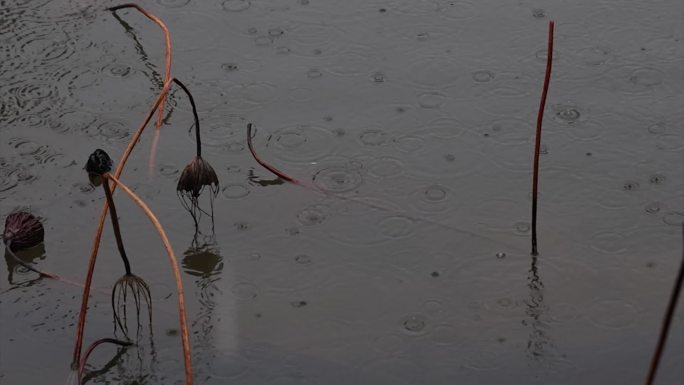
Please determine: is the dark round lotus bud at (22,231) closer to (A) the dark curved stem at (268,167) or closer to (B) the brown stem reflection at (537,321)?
(A) the dark curved stem at (268,167)

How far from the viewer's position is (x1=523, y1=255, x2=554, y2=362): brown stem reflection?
2.93m

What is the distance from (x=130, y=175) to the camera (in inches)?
145

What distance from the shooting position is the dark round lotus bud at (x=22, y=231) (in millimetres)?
3352

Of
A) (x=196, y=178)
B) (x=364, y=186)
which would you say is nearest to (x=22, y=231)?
(x=196, y=178)

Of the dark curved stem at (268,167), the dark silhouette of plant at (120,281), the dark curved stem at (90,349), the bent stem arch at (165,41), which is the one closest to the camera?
the dark silhouette of plant at (120,281)

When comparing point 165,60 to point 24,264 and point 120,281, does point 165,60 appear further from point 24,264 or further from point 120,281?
point 120,281

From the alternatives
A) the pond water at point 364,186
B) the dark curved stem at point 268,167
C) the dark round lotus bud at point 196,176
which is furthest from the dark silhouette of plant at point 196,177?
the dark curved stem at point 268,167

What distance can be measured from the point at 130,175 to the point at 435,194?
1.06 meters

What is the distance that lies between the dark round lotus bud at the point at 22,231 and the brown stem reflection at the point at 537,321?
5.11ft

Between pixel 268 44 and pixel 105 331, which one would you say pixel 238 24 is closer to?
pixel 268 44

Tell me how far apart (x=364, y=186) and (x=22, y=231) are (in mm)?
1122

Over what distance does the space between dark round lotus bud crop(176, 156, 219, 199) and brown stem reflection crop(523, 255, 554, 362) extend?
3.43ft

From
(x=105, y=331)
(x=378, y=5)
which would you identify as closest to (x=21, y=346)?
(x=105, y=331)

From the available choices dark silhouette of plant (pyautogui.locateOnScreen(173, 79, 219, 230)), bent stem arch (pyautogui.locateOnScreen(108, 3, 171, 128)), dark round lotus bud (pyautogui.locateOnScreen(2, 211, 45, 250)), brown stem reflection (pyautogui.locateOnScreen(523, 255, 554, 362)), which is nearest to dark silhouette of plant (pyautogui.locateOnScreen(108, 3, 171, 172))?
bent stem arch (pyautogui.locateOnScreen(108, 3, 171, 128))
